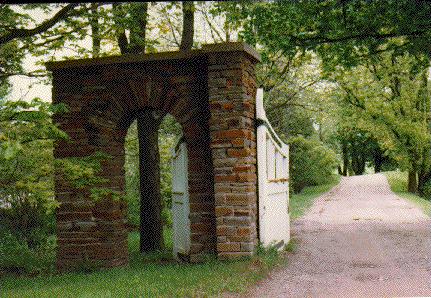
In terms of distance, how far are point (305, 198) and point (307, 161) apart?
11.6ft

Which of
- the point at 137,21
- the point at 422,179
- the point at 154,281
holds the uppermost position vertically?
the point at 137,21

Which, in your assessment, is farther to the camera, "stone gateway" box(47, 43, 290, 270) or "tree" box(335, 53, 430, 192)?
"tree" box(335, 53, 430, 192)

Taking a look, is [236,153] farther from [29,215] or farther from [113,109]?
[29,215]

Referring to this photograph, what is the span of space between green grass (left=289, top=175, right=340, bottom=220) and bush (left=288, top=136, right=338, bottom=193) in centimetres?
59

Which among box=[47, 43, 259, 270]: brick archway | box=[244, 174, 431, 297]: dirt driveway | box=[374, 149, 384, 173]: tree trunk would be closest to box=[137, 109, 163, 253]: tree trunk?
box=[47, 43, 259, 270]: brick archway

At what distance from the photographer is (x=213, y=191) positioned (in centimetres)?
803

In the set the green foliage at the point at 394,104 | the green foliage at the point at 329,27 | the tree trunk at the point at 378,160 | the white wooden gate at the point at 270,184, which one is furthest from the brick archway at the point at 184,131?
the tree trunk at the point at 378,160

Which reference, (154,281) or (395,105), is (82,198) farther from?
(395,105)

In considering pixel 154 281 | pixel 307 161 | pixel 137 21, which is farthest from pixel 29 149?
pixel 307 161

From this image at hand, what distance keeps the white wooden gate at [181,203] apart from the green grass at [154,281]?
736 mm

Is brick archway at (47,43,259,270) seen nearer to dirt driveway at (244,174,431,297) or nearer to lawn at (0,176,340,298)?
lawn at (0,176,340,298)

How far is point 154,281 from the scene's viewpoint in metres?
6.47

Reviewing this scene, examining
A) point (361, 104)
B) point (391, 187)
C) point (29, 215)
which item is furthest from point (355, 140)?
point (29, 215)

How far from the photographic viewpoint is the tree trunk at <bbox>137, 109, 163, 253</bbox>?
11.1 m
